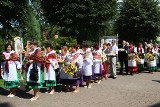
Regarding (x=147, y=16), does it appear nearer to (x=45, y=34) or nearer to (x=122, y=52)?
(x=122, y=52)

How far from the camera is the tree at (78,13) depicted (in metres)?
24.2

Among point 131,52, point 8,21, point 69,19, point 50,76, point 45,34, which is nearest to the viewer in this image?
point 50,76

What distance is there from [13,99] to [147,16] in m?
22.4

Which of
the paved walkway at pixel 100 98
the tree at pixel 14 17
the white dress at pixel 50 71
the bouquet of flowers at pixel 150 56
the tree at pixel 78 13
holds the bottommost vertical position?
the paved walkway at pixel 100 98

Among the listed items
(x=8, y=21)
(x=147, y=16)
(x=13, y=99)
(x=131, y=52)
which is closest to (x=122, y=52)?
(x=131, y=52)

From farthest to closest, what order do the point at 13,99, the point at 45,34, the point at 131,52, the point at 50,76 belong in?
1. the point at 45,34
2. the point at 131,52
3. the point at 50,76
4. the point at 13,99

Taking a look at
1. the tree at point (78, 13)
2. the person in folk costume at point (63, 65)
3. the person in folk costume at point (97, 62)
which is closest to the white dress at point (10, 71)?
the person in folk costume at point (63, 65)

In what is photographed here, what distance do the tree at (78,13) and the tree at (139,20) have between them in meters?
5.15

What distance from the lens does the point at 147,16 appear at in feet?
100

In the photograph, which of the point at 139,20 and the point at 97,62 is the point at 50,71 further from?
the point at 139,20

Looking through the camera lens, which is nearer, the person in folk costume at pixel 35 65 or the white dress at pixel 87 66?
the person in folk costume at pixel 35 65

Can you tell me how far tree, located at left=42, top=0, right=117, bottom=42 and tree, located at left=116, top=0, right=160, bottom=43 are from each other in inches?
203

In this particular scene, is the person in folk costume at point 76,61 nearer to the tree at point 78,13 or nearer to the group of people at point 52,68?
the group of people at point 52,68

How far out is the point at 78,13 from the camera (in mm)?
24297
